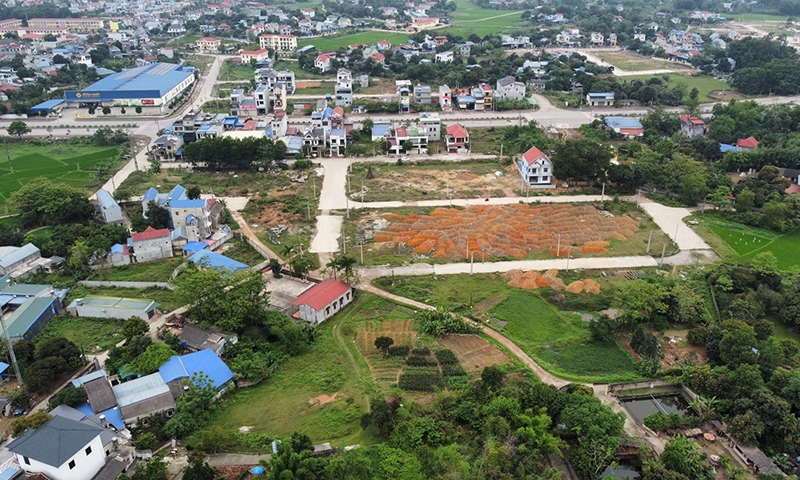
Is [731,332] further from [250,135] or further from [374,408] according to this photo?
[250,135]

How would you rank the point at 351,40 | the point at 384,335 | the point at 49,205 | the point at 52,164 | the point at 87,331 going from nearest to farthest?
the point at 384,335 < the point at 87,331 < the point at 49,205 < the point at 52,164 < the point at 351,40

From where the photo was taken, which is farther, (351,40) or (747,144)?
(351,40)

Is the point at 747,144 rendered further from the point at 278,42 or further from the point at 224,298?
the point at 278,42

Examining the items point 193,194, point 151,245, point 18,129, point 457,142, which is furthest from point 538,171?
point 18,129

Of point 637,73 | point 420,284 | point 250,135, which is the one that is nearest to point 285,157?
point 250,135

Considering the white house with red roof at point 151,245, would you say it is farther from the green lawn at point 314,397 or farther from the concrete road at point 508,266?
the green lawn at point 314,397

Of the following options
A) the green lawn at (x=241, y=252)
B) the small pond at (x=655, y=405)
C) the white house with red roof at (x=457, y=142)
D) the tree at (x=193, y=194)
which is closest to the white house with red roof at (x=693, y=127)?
the white house with red roof at (x=457, y=142)
